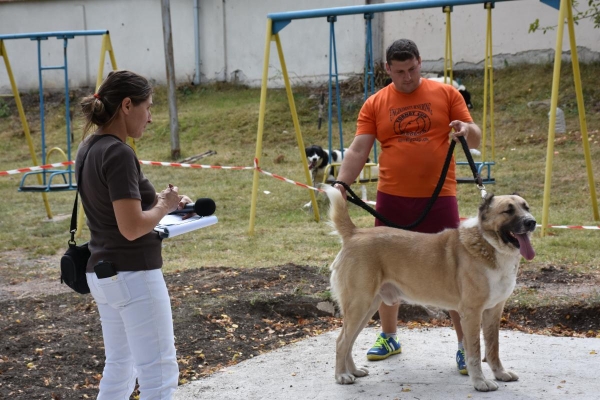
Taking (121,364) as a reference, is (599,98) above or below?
above

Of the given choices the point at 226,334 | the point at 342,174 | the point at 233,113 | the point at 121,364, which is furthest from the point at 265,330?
the point at 233,113

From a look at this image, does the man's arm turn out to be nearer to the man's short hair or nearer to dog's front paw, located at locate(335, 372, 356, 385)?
the man's short hair

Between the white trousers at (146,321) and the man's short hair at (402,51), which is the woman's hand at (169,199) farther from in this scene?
the man's short hair at (402,51)

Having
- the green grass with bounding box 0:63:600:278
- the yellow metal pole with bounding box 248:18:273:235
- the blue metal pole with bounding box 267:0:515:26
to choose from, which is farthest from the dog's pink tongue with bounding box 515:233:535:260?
the yellow metal pole with bounding box 248:18:273:235

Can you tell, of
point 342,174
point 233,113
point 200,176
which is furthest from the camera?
point 233,113

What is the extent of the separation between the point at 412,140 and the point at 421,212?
0.47 metres

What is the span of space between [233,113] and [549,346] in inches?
598

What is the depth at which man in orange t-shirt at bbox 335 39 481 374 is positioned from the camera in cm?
473

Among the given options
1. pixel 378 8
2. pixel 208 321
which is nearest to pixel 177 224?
pixel 208 321

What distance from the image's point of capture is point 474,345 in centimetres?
441

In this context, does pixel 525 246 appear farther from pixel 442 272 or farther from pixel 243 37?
pixel 243 37

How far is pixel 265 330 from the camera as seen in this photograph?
231 inches

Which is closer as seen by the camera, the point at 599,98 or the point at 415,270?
the point at 415,270

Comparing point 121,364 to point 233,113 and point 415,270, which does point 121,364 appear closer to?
point 415,270
